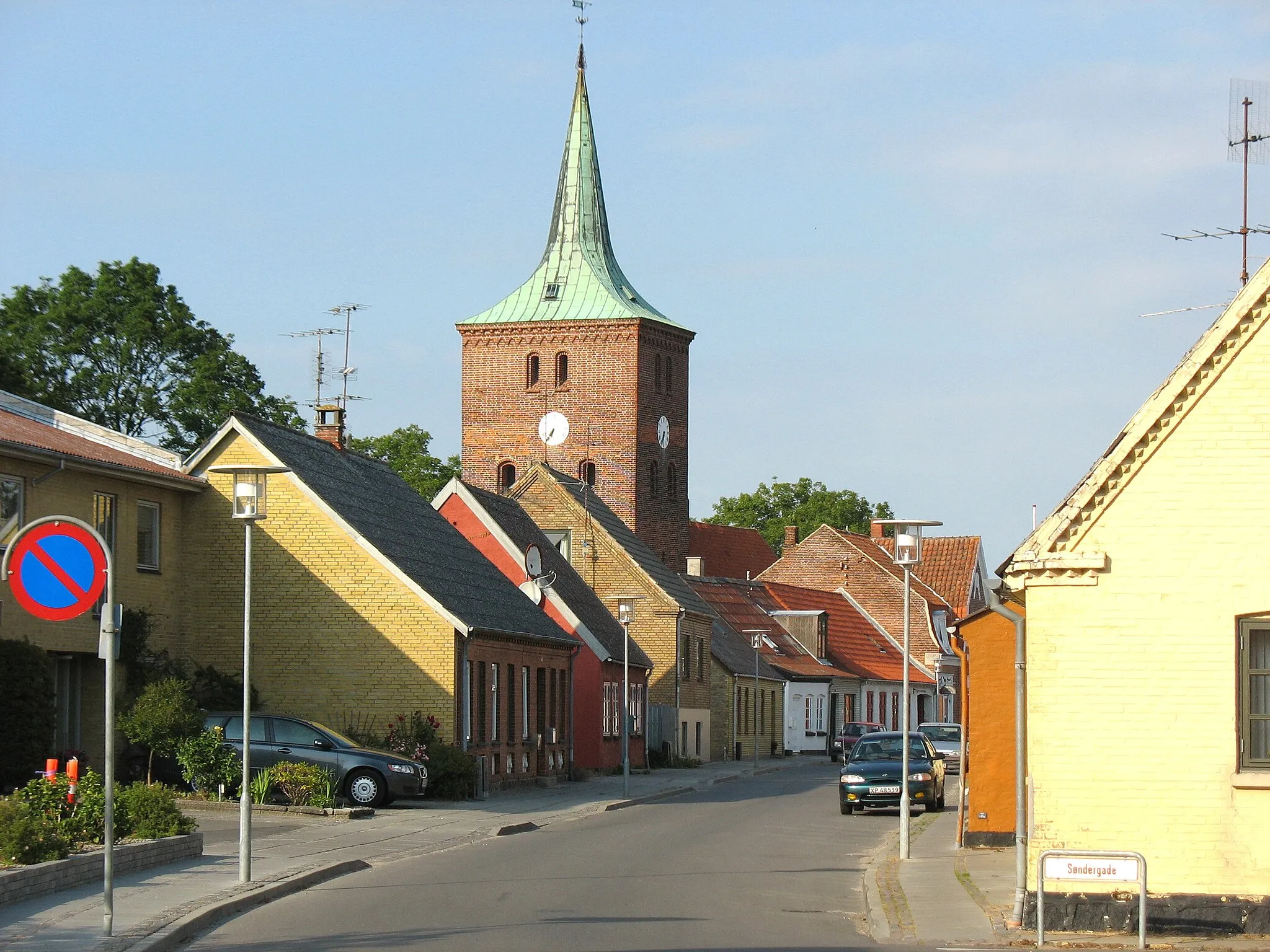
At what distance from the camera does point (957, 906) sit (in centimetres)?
1917

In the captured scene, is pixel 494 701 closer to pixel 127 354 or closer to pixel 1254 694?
pixel 1254 694

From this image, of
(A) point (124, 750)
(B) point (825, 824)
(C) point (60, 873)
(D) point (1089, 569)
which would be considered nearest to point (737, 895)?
(D) point (1089, 569)

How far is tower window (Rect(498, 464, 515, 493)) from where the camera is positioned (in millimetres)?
94312

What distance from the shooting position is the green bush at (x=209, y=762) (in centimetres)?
3191

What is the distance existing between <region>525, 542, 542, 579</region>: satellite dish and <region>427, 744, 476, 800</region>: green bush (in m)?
14.2

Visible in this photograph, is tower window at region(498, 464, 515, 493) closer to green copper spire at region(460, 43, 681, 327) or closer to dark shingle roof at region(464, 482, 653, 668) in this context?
green copper spire at region(460, 43, 681, 327)

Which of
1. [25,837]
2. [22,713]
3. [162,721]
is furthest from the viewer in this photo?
[162,721]

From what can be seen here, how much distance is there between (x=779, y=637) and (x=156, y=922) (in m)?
64.5

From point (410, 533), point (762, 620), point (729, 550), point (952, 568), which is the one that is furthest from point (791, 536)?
point (410, 533)

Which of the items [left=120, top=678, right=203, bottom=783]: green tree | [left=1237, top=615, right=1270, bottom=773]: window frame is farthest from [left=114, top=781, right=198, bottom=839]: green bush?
[left=1237, top=615, right=1270, bottom=773]: window frame

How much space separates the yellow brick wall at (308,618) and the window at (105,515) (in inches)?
88.5

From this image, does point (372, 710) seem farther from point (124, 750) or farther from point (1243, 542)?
point (1243, 542)

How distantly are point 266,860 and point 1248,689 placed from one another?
11.9 m

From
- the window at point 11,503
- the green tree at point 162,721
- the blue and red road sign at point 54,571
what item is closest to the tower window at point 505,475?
the green tree at point 162,721
